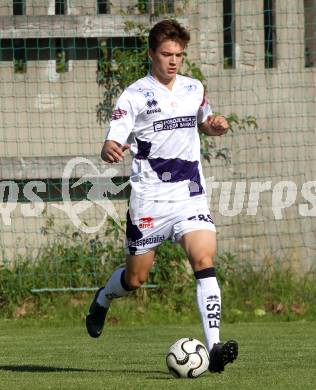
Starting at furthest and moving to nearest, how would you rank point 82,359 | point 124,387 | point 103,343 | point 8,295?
point 8,295
point 103,343
point 82,359
point 124,387

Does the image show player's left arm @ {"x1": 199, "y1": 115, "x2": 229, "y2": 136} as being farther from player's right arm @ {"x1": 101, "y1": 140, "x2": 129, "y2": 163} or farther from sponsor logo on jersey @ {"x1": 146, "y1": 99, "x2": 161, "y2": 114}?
player's right arm @ {"x1": 101, "y1": 140, "x2": 129, "y2": 163}

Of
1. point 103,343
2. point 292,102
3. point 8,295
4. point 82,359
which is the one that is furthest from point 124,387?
point 292,102

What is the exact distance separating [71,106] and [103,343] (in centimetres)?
286

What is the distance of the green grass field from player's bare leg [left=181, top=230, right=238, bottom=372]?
24 cm

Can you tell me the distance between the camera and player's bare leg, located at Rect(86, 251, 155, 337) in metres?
6.84

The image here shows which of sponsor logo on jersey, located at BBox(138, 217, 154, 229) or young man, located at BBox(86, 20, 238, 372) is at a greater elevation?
young man, located at BBox(86, 20, 238, 372)

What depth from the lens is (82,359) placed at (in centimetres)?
749

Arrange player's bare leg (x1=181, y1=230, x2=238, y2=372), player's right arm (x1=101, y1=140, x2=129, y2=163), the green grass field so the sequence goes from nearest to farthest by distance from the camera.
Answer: the green grass field < player's bare leg (x1=181, y1=230, x2=238, y2=372) < player's right arm (x1=101, y1=140, x2=129, y2=163)

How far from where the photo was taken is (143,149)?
6684 millimetres

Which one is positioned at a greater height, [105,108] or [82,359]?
[105,108]

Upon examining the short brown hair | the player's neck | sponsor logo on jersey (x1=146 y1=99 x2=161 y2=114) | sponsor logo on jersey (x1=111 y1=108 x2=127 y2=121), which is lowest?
sponsor logo on jersey (x1=111 y1=108 x2=127 y2=121)

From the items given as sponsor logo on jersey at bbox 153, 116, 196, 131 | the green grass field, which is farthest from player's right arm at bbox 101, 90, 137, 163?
the green grass field

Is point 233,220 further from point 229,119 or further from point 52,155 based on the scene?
point 52,155

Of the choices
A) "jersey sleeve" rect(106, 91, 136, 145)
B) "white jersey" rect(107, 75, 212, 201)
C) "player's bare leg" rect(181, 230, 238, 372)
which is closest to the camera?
"player's bare leg" rect(181, 230, 238, 372)
